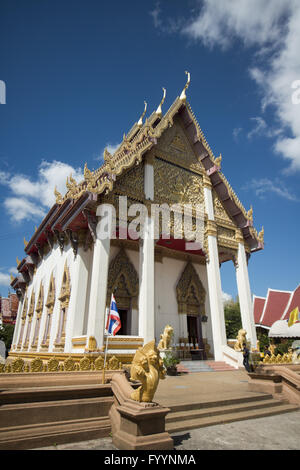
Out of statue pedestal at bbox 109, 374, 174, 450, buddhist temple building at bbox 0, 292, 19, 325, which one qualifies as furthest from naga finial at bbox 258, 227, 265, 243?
buddhist temple building at bbox 0, 292, 19, 325

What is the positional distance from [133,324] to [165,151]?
7.34 metres

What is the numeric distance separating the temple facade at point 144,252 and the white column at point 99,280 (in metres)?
0.03

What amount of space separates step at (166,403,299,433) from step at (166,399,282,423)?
0.05 metres

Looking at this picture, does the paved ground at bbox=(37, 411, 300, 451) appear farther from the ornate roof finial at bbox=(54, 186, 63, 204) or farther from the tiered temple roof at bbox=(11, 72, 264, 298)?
the ornate roof finial at bbox=(54, 186, 63, 204)

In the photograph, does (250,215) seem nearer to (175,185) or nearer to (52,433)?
(175,185)

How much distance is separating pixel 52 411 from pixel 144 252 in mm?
6609

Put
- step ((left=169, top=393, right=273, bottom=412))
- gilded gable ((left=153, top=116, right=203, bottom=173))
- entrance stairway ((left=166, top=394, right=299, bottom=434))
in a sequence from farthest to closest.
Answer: gilded gable ((left=153, top=116, right=203, bottom=173)) < step ((left=169, top=393, right=273, bottom=412)) < entrance stairway ((left=166, top=394, right=299, bottom=434))

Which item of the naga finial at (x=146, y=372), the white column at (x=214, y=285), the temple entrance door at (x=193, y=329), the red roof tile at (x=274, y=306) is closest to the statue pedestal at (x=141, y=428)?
the naga finial at (x=146, y=372)

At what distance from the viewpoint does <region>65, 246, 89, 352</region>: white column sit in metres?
9.28

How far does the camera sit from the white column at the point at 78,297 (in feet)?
30.5

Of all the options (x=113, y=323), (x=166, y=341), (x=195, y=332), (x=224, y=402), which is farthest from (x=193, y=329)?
(x=224, y=402)

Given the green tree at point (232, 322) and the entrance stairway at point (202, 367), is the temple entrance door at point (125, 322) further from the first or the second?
the green tree at point (232, 322)
